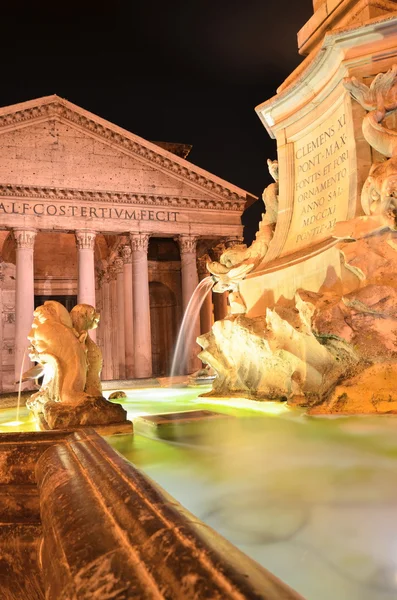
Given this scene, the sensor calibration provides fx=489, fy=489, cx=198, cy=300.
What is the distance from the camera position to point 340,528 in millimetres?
1825

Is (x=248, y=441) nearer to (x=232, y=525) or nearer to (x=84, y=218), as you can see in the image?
(x=232, y=525)

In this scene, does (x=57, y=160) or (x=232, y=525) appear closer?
(x=232, y=525)

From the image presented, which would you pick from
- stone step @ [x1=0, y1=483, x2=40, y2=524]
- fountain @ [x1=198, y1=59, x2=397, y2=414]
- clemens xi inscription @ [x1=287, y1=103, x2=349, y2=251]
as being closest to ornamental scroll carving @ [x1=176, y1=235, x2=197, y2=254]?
fountain @ [x1=198, y1=59, x2=397, y2=414]

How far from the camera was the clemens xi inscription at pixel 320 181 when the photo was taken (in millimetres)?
5305

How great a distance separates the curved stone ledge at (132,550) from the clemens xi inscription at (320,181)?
13.9 feet

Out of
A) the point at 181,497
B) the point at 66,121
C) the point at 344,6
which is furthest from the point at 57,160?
the point at 181,497

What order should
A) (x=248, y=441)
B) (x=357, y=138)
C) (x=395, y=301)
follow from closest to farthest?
(x=248, y=441) → (x=395, y=301) → (x=357, y=138)

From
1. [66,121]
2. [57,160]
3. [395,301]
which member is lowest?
[395,301]

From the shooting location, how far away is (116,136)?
70.2 feet

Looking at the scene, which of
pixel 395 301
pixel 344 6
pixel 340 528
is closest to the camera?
pixel 340 528

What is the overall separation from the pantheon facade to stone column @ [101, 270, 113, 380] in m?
1.14

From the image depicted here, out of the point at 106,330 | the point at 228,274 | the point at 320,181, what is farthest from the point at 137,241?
the point at 320,181

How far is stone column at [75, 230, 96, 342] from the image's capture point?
2044cm

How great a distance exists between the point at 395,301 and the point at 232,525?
2.85 metres
